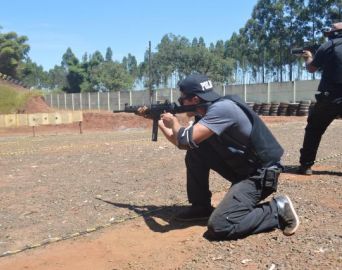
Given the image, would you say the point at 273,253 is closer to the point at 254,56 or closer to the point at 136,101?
the point at 136,101

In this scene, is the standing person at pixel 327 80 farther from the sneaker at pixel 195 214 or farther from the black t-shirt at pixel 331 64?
the sneaker at pixel 195 214

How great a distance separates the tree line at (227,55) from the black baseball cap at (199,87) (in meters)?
42.0

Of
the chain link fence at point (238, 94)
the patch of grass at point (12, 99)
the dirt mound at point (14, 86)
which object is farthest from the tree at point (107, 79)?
the patch of grass at point (12, 99)

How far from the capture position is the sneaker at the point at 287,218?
3977 millimetres

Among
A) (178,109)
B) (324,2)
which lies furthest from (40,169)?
(324,2)

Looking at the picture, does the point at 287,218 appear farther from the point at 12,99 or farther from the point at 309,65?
the point at 12,99

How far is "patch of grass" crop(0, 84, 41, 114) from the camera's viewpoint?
3841 centimetres

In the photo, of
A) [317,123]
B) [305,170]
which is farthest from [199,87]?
[305,170]

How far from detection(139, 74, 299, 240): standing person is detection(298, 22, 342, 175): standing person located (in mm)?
2040

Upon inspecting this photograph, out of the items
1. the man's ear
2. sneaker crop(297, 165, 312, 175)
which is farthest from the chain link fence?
the man's ear

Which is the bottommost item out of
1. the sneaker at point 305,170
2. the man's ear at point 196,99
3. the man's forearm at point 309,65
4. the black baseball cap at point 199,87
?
the sneaker at point 305,170

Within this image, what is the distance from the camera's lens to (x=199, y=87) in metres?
4.19

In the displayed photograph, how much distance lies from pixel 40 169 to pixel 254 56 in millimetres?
52806

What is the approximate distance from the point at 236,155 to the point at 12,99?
37.7 m
